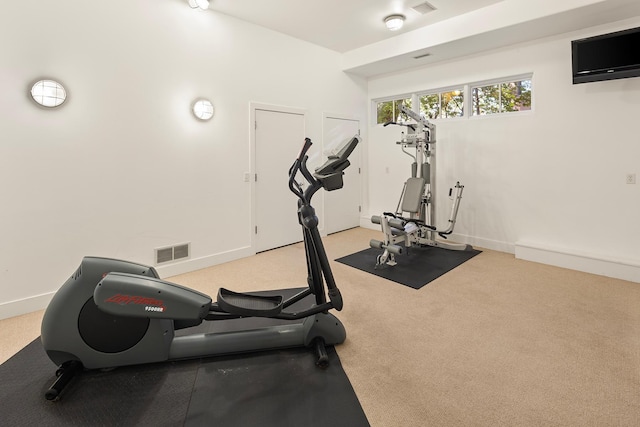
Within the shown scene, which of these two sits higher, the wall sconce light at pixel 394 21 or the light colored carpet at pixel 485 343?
the wall sconce light at pixel 394 21

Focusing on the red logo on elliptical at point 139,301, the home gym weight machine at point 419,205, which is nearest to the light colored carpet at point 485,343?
the home gym weight machine at point 419,205

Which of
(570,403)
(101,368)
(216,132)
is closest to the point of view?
(570,403)

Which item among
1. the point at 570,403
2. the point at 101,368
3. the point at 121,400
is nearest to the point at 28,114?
the point at 101,368

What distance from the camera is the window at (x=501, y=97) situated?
4.24m

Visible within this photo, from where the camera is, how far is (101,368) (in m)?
1.89

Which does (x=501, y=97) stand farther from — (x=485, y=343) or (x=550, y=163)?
(x=485, y=343)

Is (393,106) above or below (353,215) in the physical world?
above

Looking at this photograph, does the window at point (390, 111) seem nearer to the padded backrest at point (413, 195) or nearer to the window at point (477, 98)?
the window at point (477, 98)

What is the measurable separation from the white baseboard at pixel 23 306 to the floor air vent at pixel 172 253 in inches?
37.9

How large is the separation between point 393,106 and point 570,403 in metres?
5.13

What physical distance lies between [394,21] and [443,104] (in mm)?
1657

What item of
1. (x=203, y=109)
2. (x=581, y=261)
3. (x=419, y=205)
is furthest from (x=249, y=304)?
(x=581, y=261)

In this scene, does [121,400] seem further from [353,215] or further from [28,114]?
[353,215]

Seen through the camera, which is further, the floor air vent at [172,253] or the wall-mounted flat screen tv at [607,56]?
the floor air vent at [172,253]
